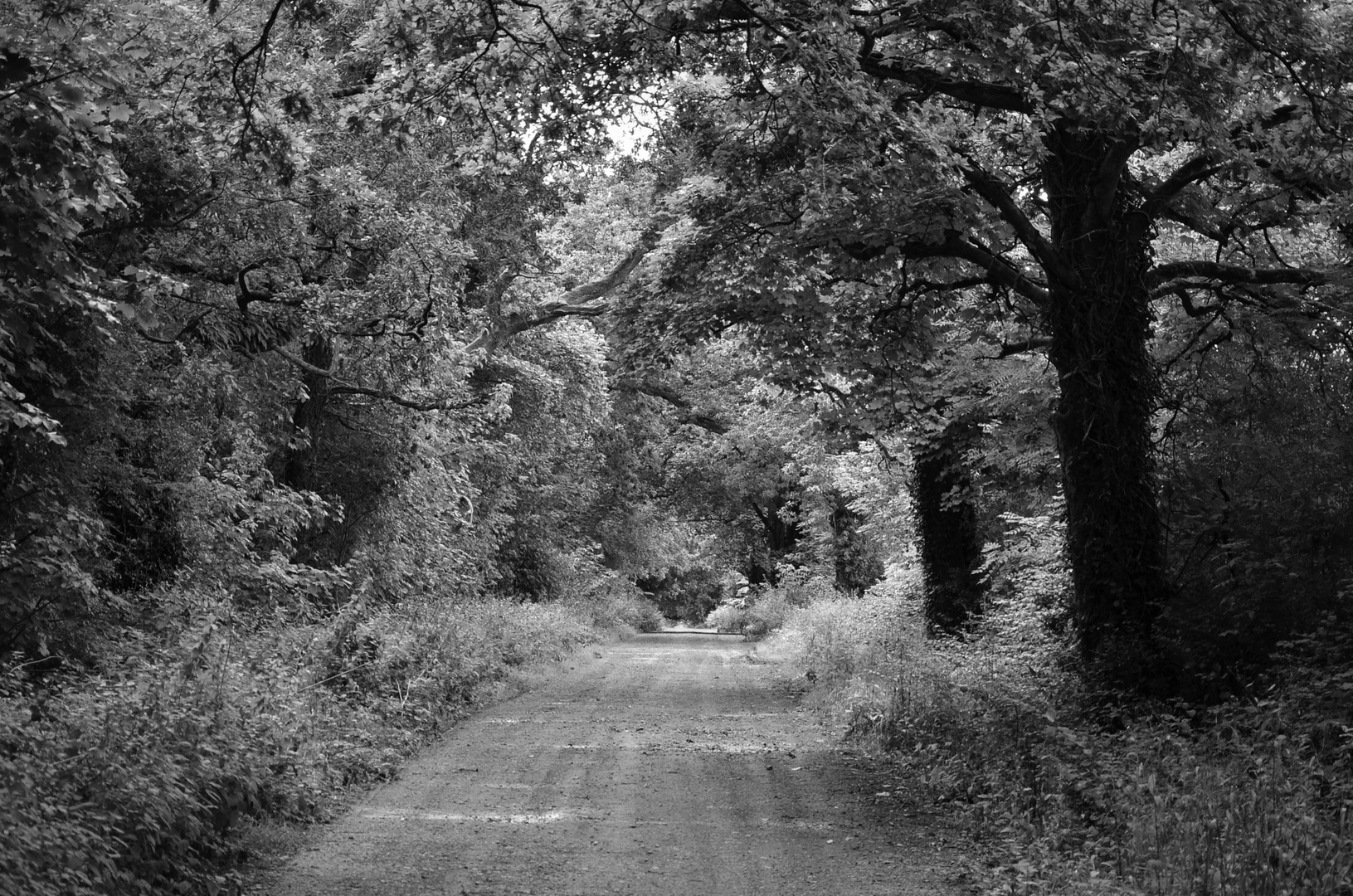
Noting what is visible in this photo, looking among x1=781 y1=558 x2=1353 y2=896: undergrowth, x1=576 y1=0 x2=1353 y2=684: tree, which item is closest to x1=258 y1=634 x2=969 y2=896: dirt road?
x1=781 y1=558 x2=1353 y2=896: undergrowth

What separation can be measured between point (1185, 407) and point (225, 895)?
11.0 metres

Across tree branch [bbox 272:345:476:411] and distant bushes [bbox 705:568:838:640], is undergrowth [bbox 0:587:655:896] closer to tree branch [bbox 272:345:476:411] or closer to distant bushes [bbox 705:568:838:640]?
tree branch [bbox 272:345:476:411]

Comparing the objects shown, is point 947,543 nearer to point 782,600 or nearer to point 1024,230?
point 1024,230

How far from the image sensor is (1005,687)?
1125 cm

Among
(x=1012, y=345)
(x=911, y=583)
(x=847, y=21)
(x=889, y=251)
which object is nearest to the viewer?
(x=847, y=21)

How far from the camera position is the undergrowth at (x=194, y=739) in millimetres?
5977

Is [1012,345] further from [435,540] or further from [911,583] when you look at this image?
[435,540]

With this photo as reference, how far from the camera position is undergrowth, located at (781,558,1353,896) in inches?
238

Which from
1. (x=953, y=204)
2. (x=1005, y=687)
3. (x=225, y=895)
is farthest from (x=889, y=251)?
(x=225, y=895)

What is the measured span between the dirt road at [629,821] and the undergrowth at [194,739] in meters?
0.53

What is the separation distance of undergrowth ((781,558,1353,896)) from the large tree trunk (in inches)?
42.1

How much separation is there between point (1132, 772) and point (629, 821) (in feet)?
12.3

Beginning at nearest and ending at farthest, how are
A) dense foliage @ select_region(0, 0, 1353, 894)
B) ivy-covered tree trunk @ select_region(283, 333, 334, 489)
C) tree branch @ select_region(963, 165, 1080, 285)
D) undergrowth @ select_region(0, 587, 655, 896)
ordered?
undergrowth @ select_region(0, 587, 655, 896), dense foliage @ select_region(0, 0, 1353, 894), tree branch @ select_region(963, 165, 1080, 285), ivy-covered tree trunk @ select_region(283, 333, 334, 489)

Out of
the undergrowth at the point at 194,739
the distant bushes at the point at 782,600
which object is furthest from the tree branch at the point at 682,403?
the undergrowth at the point at 194,739
